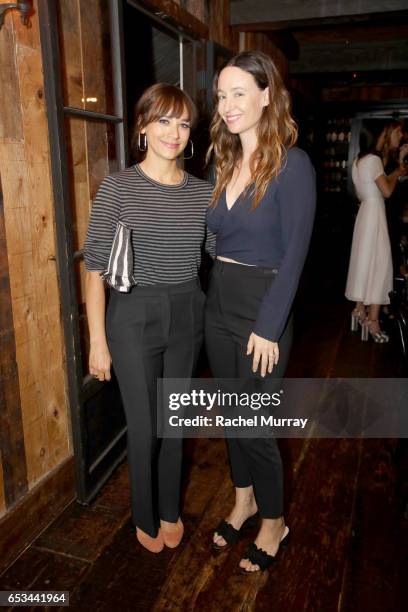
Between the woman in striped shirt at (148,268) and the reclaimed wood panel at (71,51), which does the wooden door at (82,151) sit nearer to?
the reclaimed wood panel at (71,51)

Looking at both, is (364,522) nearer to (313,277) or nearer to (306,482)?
(306,482)

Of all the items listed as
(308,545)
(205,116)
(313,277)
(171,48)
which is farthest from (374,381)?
(313,277)

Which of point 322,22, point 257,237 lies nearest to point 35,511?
point 257,237

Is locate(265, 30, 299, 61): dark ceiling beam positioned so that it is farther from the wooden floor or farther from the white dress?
the wooden floor

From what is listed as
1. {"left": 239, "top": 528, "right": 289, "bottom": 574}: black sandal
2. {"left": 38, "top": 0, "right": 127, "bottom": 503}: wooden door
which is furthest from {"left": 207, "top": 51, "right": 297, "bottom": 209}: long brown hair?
{"left": 239, "top": 528, "right": 289, "bottom": 574}: black sandal

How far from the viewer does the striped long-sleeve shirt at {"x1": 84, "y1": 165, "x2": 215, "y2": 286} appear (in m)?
1.68

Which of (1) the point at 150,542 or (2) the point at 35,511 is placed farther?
(2) the point at 35,511

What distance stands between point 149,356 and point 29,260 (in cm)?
59

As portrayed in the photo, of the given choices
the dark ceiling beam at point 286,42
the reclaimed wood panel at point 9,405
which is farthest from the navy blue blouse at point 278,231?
the dark ceiling beam at point 286,42

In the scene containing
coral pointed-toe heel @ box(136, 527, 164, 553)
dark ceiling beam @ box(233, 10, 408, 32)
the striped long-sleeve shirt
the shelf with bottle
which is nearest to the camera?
the striped long-sleeve shirt

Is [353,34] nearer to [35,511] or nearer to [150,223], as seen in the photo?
[150,223]

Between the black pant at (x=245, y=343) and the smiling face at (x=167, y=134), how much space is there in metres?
0.41

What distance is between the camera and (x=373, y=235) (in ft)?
14.3

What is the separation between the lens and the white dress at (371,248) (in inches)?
171
